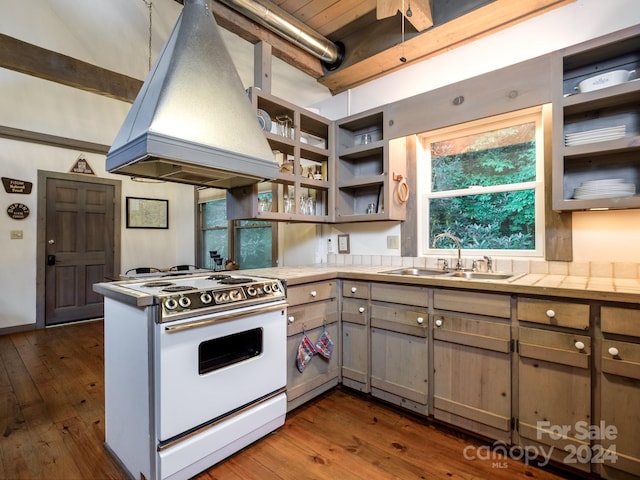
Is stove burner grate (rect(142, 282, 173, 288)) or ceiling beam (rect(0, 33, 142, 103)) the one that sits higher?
ceiling beam (rect(0, 33, 142, 103))

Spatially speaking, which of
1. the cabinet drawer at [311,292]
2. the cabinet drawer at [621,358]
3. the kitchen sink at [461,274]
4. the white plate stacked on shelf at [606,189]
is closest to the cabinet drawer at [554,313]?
the cabinet drawer at [621,358]

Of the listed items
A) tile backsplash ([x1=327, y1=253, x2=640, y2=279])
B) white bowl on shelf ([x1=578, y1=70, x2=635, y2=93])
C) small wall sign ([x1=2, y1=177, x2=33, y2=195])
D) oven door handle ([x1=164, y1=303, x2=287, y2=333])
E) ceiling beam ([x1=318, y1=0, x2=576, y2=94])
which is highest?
ceiling beam ([x1=318, y1=0, x2=576, y2=94])

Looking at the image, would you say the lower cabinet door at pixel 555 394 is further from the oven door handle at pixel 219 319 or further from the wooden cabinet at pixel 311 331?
the oven door handle at pixel 219 319

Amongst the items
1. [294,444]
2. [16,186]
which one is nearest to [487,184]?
[294,444]

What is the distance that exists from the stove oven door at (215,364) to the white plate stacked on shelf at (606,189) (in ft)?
6.12

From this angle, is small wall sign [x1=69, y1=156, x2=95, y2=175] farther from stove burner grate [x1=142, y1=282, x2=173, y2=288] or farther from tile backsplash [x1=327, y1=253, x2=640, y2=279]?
tile backsplash [x1=327, y1=253, x2=640, y2=279]

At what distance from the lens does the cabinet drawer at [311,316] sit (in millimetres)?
2043

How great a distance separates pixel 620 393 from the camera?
54.1 inches

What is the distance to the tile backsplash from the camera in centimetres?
178

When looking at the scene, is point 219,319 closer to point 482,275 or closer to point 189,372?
point 189,372

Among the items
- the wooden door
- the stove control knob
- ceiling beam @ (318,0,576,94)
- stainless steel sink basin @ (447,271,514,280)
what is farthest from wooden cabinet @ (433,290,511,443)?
the wooden door

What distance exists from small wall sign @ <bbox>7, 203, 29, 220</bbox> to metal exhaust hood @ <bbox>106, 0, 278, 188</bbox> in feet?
10.6

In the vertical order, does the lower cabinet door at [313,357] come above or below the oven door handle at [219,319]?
below

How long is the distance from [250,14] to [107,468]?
9.45 feet
